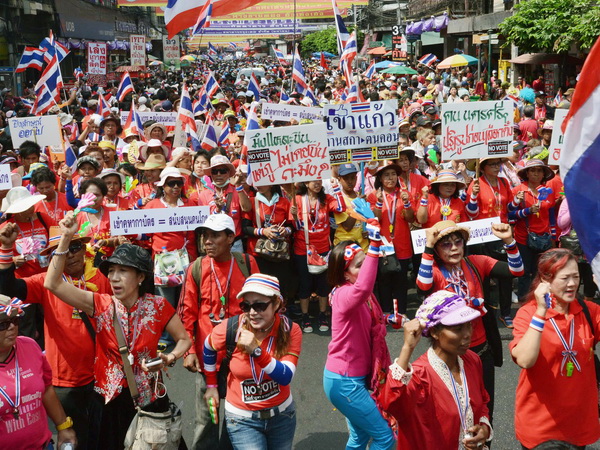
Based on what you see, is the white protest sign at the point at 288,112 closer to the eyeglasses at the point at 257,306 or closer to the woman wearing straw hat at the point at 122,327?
the woman wearing straw hat at the point at 122,327

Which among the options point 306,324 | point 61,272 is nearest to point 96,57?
point 306,324

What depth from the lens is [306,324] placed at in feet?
25.0

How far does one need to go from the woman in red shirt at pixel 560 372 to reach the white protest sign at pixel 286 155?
11.0ft

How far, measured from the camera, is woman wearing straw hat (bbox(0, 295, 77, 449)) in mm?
3414

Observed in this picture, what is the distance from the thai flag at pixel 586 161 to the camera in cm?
221

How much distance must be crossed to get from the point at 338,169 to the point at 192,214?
226cm

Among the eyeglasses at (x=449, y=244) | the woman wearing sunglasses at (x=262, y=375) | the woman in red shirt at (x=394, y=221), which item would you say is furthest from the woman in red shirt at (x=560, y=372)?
the woman in red shirt at (x=394, y=221)

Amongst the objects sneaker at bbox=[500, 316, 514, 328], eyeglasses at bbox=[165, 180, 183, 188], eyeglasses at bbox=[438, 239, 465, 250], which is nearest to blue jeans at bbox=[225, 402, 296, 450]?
eyeglasses at bbox=[438, 239, 465, 250]

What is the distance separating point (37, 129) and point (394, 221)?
556 centimetres

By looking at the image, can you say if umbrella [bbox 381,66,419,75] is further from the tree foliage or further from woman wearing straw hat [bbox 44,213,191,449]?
woman wearing straw hat [bbox 44,213,191,449]

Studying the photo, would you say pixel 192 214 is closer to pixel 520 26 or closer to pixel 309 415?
pixel 309 415

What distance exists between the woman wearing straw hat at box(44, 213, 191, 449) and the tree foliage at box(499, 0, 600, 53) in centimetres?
1552

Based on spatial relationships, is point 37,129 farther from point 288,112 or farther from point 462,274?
point 462,274

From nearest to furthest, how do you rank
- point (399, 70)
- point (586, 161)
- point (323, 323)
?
point (586, 161), point (323, 323), point (399, 70)
